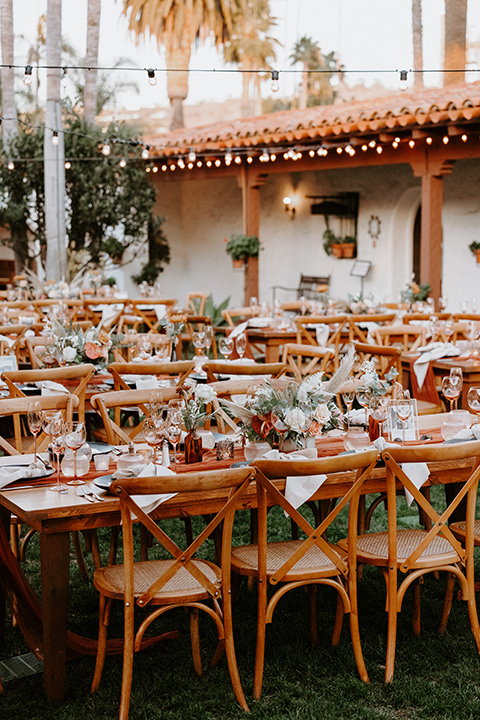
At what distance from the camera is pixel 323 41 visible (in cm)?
3831

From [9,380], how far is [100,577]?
6.44 feet

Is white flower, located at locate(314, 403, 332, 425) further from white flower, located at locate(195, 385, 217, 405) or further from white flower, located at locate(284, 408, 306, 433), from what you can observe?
white flower, located at locate(195, 385, 217, 405)

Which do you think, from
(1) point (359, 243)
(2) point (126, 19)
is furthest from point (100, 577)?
(2) point (126, 19)

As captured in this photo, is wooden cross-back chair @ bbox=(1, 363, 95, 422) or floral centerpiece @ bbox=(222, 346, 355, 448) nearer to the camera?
floral centerpiece @ bbox=(222, 346, 355, 448)

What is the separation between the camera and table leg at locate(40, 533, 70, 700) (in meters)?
3.14

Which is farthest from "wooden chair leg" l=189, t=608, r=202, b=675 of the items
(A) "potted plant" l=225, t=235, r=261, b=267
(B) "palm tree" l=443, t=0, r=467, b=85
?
(B) "palm tree" l=443, t=0, r=467, b=85

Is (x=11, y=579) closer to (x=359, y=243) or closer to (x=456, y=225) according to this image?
(x=456, y=225)

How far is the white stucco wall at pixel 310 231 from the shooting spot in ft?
43.9

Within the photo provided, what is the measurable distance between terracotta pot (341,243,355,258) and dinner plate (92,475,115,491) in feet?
38.6

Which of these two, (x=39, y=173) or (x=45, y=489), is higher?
(x=39, y=173)

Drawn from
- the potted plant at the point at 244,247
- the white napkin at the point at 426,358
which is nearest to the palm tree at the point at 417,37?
the potted plant at the point at 244,247

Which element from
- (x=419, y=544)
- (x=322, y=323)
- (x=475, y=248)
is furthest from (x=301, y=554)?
(x=475, y=248)

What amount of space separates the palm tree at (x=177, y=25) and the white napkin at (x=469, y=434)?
21327 mm

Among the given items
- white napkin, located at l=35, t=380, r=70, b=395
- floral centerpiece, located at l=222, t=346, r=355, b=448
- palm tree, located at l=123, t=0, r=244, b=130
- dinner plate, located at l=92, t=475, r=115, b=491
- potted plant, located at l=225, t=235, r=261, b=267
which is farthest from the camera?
palm tree, located at l=123, t=0, r=244, b=130
